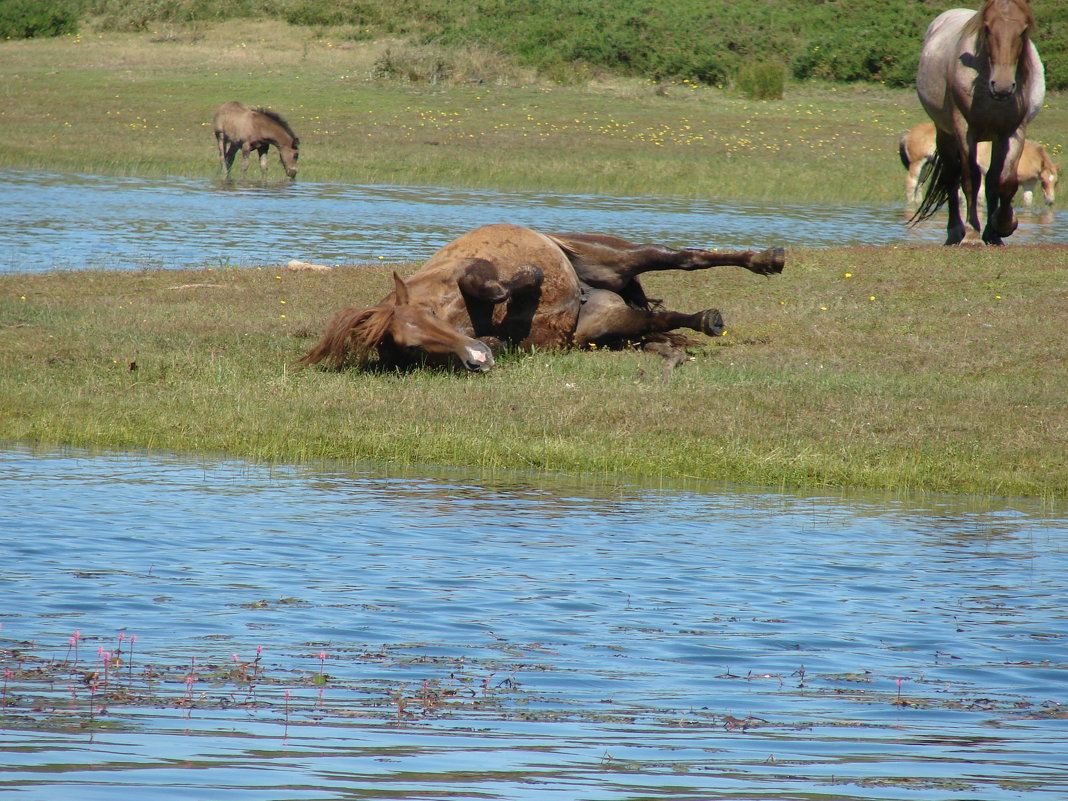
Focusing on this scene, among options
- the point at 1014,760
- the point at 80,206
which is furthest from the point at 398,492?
the point at 80,206

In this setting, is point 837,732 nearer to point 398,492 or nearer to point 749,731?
point 749,731

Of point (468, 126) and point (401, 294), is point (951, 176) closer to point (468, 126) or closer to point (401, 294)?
point (401, 294)

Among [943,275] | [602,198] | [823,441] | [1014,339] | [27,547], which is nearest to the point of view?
[27,547]

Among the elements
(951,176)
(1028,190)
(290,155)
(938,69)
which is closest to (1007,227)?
(951,176)

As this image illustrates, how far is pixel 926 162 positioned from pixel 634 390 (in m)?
16.7

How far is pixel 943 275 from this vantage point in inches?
564

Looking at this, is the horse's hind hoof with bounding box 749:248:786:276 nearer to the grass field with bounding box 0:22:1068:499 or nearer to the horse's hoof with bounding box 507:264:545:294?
the grass field with bounding box 0:22:1068:499

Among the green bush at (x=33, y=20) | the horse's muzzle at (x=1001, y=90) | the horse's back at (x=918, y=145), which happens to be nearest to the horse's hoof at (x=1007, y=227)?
the horse's muzzle at (x=1001, y=90)

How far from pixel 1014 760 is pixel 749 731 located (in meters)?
0.78

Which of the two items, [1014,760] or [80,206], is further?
[80,206]

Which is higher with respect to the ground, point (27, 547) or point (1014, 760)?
point (1014, 760)

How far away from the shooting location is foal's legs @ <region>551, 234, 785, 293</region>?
12016 millimetres

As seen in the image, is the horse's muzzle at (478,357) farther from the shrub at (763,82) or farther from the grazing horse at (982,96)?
the shrub at (763,82)

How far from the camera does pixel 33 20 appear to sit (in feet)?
172
